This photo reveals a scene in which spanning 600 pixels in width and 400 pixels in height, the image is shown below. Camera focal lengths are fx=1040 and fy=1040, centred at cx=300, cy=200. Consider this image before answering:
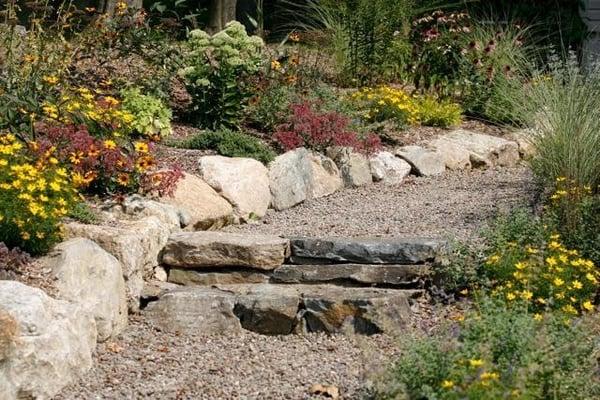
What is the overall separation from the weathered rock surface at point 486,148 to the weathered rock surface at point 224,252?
12.5 ft

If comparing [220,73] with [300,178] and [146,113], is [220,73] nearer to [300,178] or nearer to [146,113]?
[146,113]

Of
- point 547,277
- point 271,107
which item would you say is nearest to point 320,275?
point 547,277

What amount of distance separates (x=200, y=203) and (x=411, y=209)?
1629mm

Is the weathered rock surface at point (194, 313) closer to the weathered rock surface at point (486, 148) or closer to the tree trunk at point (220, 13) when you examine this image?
the weathered rock surface at point (486, 148)

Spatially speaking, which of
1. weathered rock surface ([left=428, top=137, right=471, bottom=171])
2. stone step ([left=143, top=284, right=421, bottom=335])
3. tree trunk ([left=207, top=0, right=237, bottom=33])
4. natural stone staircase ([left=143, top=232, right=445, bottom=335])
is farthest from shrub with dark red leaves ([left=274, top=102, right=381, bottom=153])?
tree trunk ([left=207, top=0, right=237, bottom=33])

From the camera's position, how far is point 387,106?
1001cm

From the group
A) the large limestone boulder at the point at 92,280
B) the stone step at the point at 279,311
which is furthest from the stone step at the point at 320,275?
the large limestone boulder at the point at 92,280

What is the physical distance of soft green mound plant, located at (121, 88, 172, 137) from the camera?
819 cm

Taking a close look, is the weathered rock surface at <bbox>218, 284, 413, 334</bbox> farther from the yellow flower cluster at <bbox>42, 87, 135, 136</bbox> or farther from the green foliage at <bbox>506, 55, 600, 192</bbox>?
the green foliage at <bbox>506, 55, 600, 192</bbox>

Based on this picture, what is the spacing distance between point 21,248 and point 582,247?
3291 millimetres

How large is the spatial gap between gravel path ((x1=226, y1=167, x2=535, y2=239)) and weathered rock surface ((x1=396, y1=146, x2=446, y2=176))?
0.16 metres

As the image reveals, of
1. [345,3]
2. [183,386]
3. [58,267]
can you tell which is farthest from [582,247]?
[345,3]

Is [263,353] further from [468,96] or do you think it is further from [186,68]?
[468,96]

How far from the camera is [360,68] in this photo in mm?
11242
